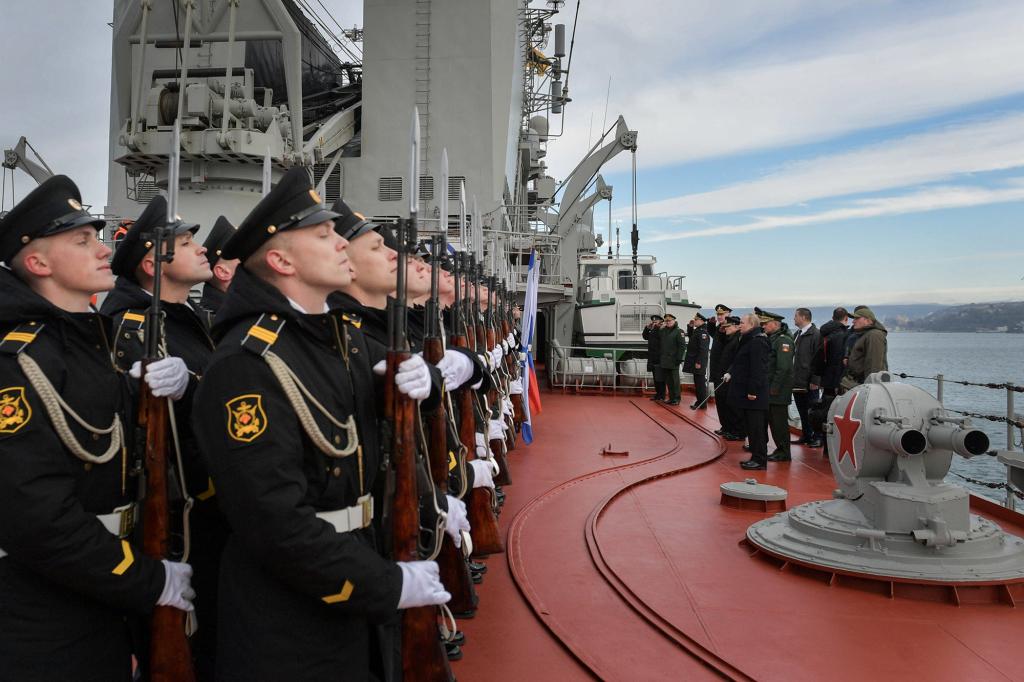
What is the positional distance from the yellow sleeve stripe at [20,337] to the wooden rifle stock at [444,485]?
1.46m

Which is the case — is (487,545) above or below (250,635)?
below

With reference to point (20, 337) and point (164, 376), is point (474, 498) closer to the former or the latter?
point (164, 376)

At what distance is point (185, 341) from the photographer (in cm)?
283

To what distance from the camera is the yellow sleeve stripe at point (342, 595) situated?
5.56 ft

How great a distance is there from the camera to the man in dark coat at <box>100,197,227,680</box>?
244 centimetres

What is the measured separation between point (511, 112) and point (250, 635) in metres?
16.0

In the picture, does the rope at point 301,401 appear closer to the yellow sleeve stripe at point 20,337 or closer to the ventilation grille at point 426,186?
the yellow sleeve stripe at point 20,337

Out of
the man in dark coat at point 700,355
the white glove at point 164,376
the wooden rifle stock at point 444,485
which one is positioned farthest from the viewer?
the man in dark coat at point 700,355

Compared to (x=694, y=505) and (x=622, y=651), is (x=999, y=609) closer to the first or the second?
(x=622, y=651)

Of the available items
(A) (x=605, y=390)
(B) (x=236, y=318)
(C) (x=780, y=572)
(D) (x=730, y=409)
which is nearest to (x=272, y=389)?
(B) (x=236, y=318)

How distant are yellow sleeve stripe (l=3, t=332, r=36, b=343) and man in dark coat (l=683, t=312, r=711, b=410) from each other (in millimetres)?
11782

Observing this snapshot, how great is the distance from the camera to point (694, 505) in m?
6.24

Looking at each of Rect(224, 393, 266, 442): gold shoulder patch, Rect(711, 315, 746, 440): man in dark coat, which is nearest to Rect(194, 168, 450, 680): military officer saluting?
Rect(224, 393, 266, 442): gold shoulder patch

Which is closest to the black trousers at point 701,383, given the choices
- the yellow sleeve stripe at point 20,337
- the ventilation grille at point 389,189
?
the ventilation grille at point 389,189
